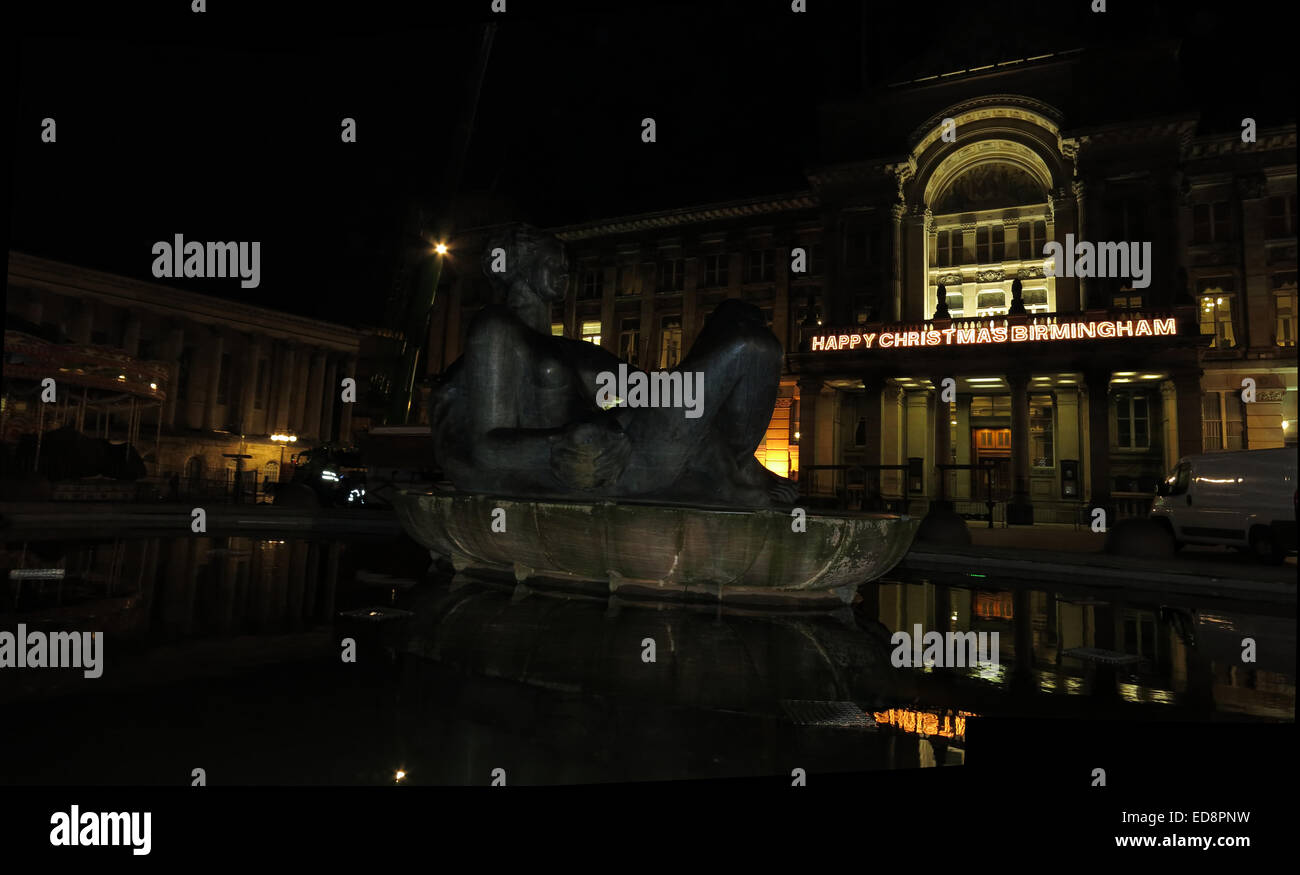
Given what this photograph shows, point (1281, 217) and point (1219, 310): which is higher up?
point (1281, 217)

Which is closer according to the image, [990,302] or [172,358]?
[990,302]

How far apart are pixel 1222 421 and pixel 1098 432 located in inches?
301

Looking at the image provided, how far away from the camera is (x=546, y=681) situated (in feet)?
10.3

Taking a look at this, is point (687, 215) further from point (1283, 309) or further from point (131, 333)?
point (131, 333)

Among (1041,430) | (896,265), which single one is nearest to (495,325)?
(896,265)

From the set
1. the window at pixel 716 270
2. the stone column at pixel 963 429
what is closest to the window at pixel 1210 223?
the stone column at pixel 963 429

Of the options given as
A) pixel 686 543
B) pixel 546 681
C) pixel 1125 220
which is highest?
pixel 1125 220

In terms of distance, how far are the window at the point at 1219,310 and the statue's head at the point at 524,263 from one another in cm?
3106

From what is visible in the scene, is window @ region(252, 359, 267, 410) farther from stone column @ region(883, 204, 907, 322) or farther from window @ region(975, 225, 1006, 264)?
window @ region(975, 225, 1006, 264)

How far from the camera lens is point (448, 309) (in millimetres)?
42844

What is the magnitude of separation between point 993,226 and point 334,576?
31592 millimetres
